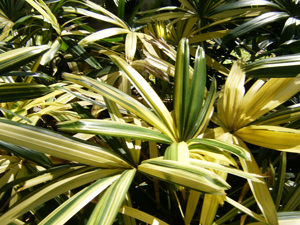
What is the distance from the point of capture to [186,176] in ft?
1.22

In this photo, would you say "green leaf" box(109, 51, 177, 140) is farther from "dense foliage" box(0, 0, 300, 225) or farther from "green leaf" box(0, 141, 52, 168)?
"green leaf" box(0, 141, 52, 168)

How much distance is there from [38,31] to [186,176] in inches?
41.3

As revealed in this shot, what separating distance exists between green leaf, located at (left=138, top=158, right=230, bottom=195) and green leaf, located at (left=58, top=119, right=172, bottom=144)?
2.3 inches

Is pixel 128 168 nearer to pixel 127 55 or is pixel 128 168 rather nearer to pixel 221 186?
pixel 221 186

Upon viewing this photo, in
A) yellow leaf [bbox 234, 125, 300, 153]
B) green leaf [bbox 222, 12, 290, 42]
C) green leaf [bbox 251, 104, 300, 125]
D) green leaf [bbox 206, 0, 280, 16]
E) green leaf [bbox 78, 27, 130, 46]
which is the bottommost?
yellow leaf [bbox 234, 125, 300, 153]

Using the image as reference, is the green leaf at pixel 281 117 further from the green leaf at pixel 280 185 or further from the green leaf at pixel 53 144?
the green leaf at pixel 53 144

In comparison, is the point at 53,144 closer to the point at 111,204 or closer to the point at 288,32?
the point at 111,204

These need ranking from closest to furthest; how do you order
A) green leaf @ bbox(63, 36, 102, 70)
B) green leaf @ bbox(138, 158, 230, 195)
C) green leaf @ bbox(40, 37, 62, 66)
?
green leaf @ bbox(138, 158, 230, 195), green leaf @ bbox(40, 37, 62, 66), green leaf @ bbox(63, 36, 102, 70)

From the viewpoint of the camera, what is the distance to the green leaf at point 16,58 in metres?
0.53

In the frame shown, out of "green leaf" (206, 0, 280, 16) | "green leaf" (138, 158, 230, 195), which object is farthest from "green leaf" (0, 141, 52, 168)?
"green leaf" (206, 0, 280, 16)

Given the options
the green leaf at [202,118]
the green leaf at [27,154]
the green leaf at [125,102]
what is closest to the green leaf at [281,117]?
the green leaf at [202,118]

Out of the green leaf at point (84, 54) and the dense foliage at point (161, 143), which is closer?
the dense foliage at point (161, 143)

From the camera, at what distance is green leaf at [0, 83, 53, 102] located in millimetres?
550

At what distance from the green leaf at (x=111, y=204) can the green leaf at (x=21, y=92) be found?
0.89ft
